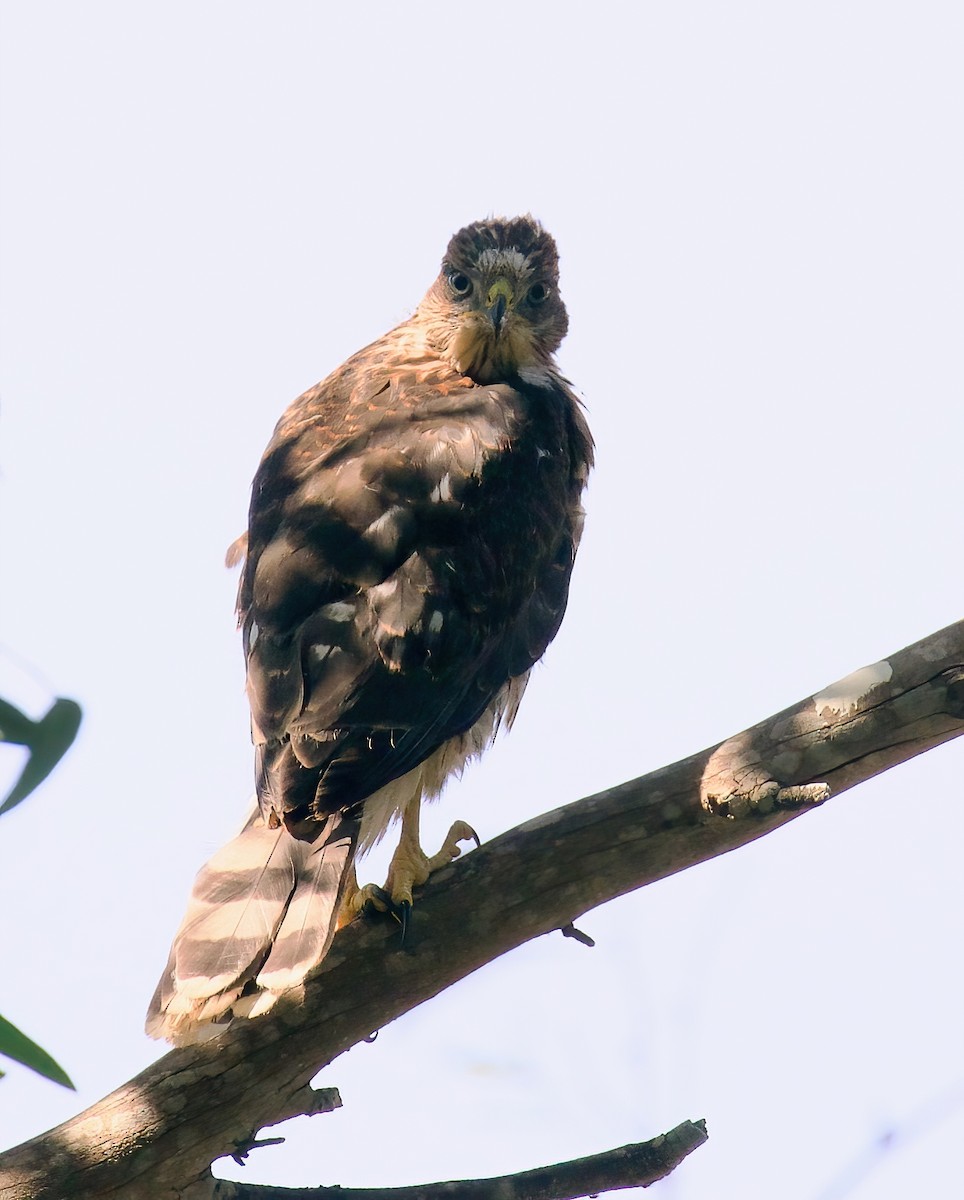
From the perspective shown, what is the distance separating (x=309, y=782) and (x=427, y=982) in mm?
485

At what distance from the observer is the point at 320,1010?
111 inches

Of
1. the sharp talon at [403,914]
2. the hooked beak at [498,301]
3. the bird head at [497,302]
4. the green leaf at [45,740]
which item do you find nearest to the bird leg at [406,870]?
the sharp talon at [403,914]

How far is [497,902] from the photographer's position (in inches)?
113

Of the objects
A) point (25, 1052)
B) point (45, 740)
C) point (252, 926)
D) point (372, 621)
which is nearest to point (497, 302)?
point (372, 621)

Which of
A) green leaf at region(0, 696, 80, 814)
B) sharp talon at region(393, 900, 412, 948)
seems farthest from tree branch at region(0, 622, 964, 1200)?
green leaf at region(0, 696, 80, 814)

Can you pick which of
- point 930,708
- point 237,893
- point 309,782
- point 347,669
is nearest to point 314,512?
point 347,669

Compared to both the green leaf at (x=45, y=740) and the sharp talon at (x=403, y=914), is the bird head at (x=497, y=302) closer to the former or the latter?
the sharp talon at (x=403, y=914)

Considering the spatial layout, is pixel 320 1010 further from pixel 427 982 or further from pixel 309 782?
pixel 309 782

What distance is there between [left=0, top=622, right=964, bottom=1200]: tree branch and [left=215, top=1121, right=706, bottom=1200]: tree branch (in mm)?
169

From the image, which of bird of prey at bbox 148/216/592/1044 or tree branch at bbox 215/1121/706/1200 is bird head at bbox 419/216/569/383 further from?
tree branch at bbox 215/1121/706/1200

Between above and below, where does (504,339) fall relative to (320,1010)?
above

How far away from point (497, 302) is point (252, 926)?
222 cm

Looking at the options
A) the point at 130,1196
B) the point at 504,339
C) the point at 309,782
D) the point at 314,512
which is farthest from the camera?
the point at 504,339

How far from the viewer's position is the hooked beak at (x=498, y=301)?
14.2ft
